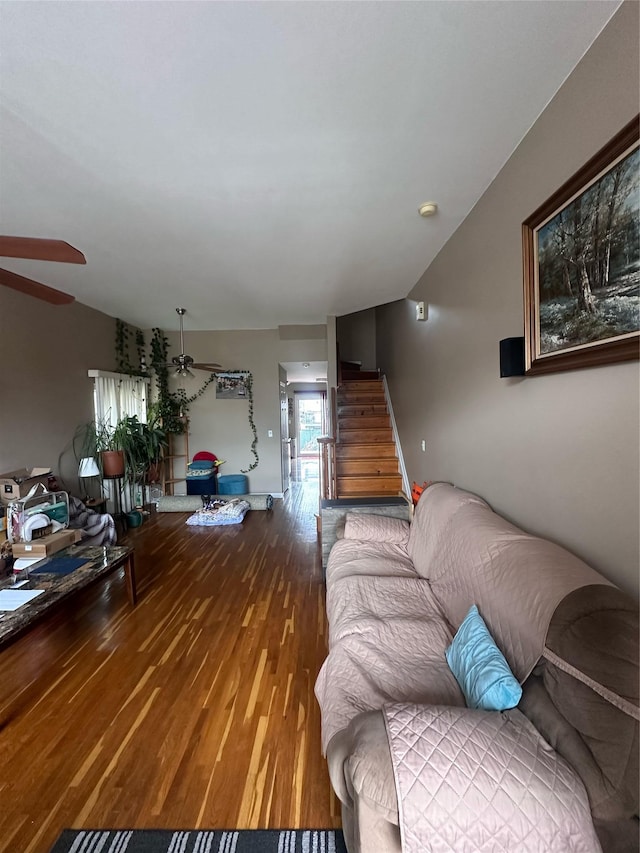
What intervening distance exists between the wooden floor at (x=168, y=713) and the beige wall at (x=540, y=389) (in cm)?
149

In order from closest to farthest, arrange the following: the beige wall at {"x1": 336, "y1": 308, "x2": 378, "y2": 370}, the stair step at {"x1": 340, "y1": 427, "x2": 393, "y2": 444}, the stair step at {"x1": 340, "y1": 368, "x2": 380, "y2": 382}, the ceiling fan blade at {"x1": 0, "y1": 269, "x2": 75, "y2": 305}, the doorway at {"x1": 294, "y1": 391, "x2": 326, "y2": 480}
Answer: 1. the ceiling fan blade at {"x1": 0, "y1": 269, "x2": 75, "y2": 305}
2. the stair step at {"x1": 340, "y1": 427, "x2": 393, "y2": 444}
3. the stair step at {"x1": 340, "y1": 368, "x2": 380, "y2": 382}
4. the beige wall at {"x1": 336, "y1": 308, "x2": 378, "y2": 370}
5. the doorway at {"x1": 294, "y1": 391, "x2": 326, "y2": 480}

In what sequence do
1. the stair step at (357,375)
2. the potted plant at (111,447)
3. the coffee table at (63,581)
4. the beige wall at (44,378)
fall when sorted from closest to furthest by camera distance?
the coffee table at (63,581)
the beige wall at (44,378)
the potted plant at (111,447)
the stair step at (357,375)

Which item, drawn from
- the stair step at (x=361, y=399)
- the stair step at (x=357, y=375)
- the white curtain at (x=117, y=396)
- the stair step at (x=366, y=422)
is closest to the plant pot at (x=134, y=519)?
the white curtain at (x=117, y=396)

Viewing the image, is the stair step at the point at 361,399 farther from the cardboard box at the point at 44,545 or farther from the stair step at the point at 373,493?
the cardboard box at the point at 44,545

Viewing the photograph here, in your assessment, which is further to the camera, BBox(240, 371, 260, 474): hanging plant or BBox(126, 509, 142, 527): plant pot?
BBox(240, 371, 260, 474): hanging plant

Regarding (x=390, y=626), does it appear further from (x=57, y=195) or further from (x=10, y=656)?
(x=57, y=195)

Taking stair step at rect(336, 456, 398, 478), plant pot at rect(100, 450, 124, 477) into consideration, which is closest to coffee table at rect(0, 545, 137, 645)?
plant pot at rect(100, 450, 124, 477)

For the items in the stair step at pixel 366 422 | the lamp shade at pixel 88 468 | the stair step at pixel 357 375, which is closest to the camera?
the lamp shade at pixel 88 468

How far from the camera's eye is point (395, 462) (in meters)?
4.71

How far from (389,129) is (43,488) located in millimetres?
3913

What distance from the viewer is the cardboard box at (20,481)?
3031 mm

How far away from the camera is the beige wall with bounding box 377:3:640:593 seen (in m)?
1.18

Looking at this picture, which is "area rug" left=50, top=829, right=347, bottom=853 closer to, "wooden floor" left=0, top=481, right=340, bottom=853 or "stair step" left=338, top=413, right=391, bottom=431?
"wooden floor" left=0, top=481, right=340, bottom=853

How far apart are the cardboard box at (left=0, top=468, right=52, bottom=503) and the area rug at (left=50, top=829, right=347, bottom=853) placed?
8.84 ft
